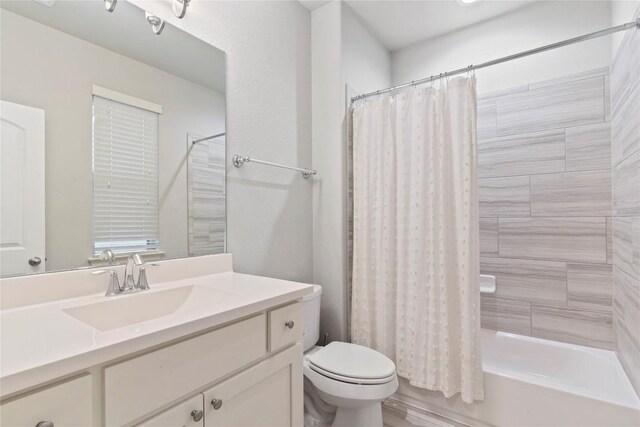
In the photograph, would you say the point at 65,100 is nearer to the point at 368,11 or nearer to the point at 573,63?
the point at 368,11

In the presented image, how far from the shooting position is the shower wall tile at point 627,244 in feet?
4.58

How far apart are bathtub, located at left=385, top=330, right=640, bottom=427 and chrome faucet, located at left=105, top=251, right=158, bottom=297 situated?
1533 millimetres

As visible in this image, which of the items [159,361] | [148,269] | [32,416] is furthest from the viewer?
[148,269]

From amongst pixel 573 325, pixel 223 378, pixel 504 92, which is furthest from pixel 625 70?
pixel 223 378

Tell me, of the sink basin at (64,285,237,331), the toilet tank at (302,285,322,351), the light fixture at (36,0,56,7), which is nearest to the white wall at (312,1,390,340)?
the toilet tank at (302,285,322,351)

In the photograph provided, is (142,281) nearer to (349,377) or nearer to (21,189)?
(21,189)

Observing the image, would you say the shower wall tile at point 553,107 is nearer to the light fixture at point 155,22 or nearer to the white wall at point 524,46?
the white wall at point 524,46

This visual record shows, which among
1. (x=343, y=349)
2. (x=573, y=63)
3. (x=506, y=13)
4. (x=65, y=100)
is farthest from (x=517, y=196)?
(x=65, y=100)

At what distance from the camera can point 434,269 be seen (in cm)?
171

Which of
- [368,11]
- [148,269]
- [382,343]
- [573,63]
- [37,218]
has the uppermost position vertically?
[368,11]

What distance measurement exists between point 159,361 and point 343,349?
1171mm

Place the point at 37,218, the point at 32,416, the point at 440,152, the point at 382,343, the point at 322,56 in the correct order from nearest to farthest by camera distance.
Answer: the point at 32,416
the point at 37,218
the point at 440,152
the point at 382,343
the point at 322,56

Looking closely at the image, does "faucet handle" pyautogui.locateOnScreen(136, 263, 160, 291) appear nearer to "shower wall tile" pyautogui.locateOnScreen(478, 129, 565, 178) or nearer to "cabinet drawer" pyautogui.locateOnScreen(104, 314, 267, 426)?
"cabinet drawer" pyautogui.locateOnScreen(104, 314, 267, 426)

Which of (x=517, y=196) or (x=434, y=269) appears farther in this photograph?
(x=517, y=196)
